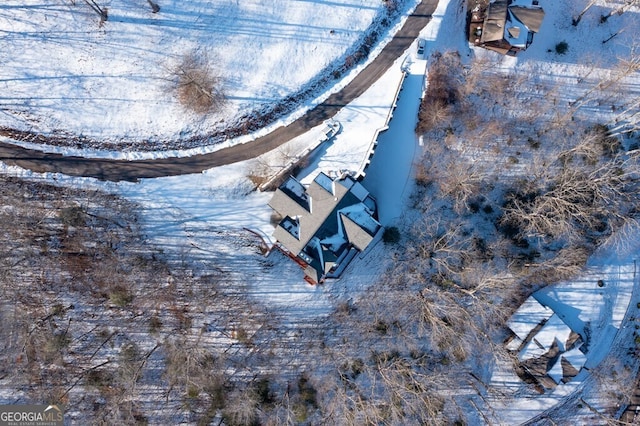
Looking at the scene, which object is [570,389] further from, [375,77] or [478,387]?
[375,77]

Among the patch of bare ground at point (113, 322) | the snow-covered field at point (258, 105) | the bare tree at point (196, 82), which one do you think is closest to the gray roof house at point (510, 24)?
the snow-covered field at point (258, 105)

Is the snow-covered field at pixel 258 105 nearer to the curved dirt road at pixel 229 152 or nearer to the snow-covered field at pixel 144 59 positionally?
the snow-covered field at pixel 144 59

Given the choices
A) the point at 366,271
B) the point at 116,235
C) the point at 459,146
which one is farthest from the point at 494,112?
the point at 116,235

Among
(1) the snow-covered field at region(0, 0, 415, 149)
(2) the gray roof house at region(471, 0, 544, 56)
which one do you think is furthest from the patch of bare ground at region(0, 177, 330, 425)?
(2) the gray roof house at region(471, 0, 544, 56)

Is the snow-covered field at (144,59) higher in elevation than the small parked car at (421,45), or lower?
lower

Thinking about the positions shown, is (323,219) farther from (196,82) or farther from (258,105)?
(196,82)

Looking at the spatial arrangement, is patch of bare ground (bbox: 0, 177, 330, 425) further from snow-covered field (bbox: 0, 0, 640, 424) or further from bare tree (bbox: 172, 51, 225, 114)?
bare tree (bbox: 172, 51, 225, 114)

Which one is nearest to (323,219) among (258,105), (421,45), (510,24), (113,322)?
(258,105)
